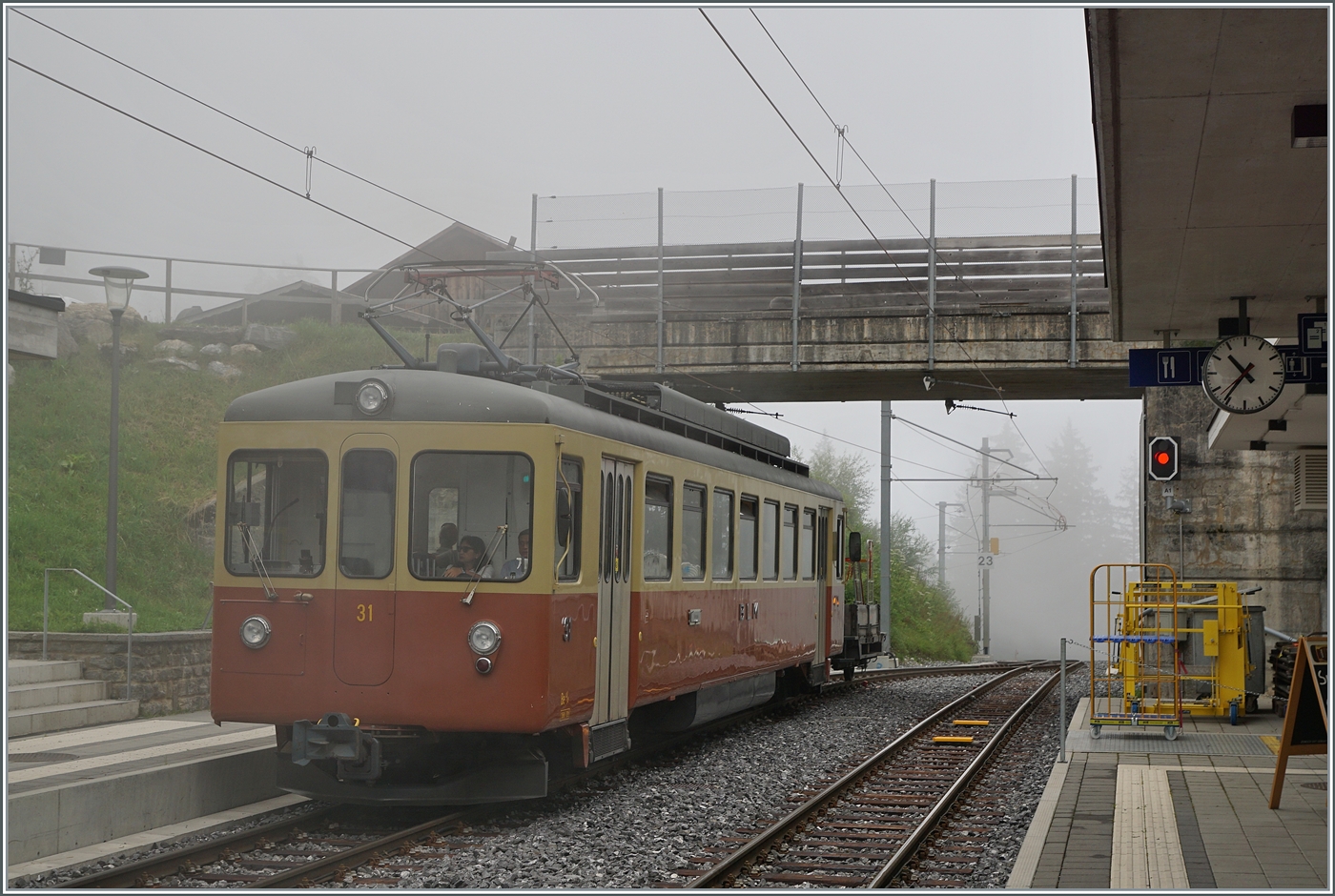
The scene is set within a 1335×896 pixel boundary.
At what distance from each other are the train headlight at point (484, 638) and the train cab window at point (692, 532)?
123 inches

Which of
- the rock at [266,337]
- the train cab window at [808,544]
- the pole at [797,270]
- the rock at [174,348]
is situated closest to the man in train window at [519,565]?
the train cab window at [808,544]

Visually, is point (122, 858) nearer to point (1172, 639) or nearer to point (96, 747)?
point (96, 747)

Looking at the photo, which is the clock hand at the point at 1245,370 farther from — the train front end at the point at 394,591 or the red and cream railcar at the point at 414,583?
the train front end at the point at 394,591

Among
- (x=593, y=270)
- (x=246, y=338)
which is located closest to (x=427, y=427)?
(x=593, y=270)

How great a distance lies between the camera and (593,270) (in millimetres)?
21125

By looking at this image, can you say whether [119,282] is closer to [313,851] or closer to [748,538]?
[748,538]

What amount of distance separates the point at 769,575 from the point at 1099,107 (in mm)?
8307

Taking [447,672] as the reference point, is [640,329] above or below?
above

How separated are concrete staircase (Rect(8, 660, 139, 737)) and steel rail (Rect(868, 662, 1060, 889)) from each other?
6779 mm

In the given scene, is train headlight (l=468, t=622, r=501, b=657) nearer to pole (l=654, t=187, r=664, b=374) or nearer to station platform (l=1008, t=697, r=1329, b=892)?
station platform (l=1008, t=697, r=1329, b=892)

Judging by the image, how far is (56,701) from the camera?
11.2 metres

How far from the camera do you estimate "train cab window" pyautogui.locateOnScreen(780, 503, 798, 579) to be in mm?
14969

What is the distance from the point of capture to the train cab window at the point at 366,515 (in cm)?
867

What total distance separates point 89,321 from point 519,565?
20.2 metres
